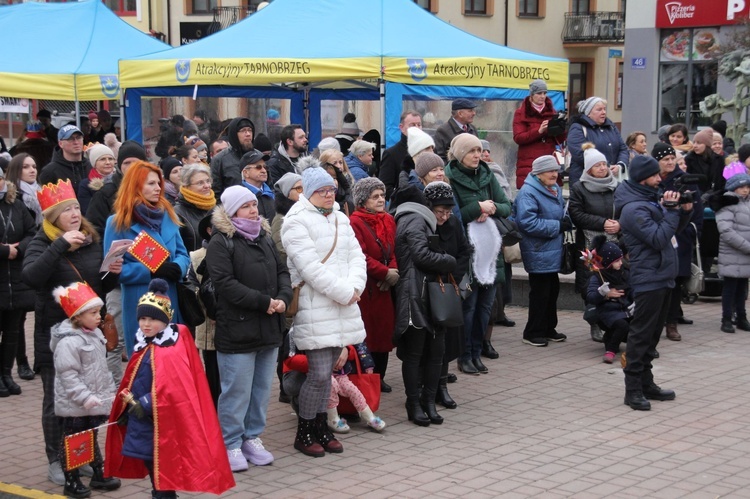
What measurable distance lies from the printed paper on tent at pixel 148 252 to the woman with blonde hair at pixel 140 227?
0.15 ft

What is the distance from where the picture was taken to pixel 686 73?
104 feet

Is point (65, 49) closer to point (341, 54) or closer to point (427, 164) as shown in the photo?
point (341, 54)

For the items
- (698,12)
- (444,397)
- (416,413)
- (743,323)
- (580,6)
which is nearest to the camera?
(416,413)

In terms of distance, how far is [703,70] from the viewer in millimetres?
31172

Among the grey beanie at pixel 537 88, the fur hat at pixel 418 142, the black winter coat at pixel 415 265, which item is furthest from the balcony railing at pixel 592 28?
the black winter coat at pixel 415 265

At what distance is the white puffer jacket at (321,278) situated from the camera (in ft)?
22.3

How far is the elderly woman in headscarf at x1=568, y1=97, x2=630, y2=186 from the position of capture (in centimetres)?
1118

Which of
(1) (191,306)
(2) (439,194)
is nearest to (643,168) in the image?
(2) (439,194)

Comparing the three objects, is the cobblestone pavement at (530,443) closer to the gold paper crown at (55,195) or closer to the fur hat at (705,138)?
the gold paper crown at (55,195)

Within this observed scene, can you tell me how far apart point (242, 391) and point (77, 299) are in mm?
1187

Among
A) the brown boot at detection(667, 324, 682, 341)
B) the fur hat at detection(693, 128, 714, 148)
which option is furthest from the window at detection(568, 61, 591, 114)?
the brown boot at detection(667, 324, 682, 341)

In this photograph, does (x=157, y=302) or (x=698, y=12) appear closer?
(x=157, y=302)

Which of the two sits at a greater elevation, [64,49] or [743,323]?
[64,49]

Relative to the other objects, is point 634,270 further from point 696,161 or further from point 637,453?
point 696,161
